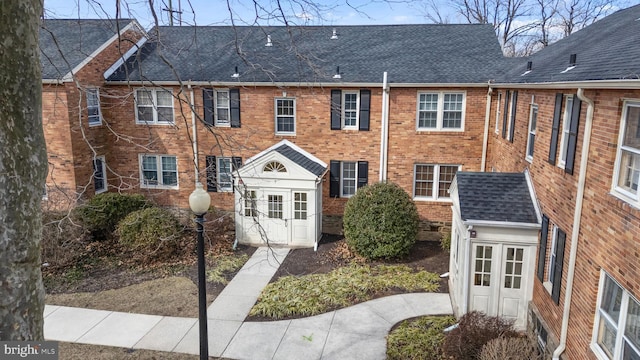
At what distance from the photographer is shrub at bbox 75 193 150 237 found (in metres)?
14.3

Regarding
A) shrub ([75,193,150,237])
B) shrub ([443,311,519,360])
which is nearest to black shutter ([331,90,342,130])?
shrub ([75,193,150,237])

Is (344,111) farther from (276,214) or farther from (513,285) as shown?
(513,285)

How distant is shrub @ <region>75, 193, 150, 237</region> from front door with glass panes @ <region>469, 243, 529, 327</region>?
11248 mm

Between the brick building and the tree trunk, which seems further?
the brick building

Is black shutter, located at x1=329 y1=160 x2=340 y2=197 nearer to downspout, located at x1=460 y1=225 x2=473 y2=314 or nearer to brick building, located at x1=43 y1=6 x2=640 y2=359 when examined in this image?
brick building, located at x1=43 y1=6 x2=640 y2=359

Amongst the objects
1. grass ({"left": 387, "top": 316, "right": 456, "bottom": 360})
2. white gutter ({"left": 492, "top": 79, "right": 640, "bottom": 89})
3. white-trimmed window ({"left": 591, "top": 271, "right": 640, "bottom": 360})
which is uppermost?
white gutter ({"left": 492, "top": 79, "right": 640, "bottom": 89})

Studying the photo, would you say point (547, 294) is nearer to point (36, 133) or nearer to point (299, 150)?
point (36, 133)

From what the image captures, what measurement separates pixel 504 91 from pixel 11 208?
43.8ft

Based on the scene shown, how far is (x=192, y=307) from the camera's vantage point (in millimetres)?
10742

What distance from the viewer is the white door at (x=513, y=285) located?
Answer: 9.12 meters

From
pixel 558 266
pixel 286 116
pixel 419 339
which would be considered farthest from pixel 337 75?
pixel 558 266

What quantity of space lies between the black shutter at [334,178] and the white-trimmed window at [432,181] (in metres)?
2.77

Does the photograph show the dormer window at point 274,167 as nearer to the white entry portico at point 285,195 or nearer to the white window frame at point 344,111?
the white entry portico at point 285,195

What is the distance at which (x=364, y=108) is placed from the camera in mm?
15523
